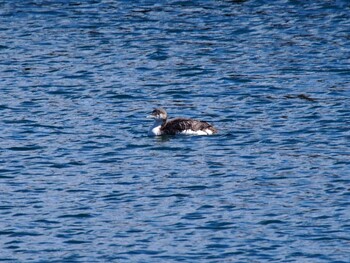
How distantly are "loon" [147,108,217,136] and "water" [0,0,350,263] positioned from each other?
0.23 metres

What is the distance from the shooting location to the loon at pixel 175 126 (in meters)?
26.6

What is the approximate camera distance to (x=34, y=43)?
120 ft

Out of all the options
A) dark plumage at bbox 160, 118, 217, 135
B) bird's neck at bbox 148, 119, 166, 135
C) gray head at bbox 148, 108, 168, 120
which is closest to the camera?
dark plumage at bbox 160, 118, 217, 135

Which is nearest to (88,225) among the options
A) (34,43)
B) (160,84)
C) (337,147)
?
(337,147)

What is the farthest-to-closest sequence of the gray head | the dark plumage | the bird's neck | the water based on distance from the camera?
1. the gray head
2. the bird's neck
3. the dark plumage
4. the water

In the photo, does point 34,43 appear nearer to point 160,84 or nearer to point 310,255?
point 160,84

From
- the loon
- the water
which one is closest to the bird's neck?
the loon

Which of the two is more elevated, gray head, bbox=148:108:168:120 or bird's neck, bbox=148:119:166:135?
gray head, bbox=148:108:168:120

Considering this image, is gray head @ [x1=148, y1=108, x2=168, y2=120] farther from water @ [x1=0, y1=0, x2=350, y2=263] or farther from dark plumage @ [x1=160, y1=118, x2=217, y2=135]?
water @ [x1=0, y1=0, x2=350, y2=263]

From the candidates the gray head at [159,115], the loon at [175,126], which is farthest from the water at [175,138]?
the gray head at [159,115]

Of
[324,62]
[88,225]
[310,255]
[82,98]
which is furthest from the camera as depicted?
[324,62]

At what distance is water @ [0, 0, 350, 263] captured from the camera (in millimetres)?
19953

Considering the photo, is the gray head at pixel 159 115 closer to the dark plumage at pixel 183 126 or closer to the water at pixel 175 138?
the dark plumage at pixel 183 126

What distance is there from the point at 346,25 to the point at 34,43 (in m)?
9.43
